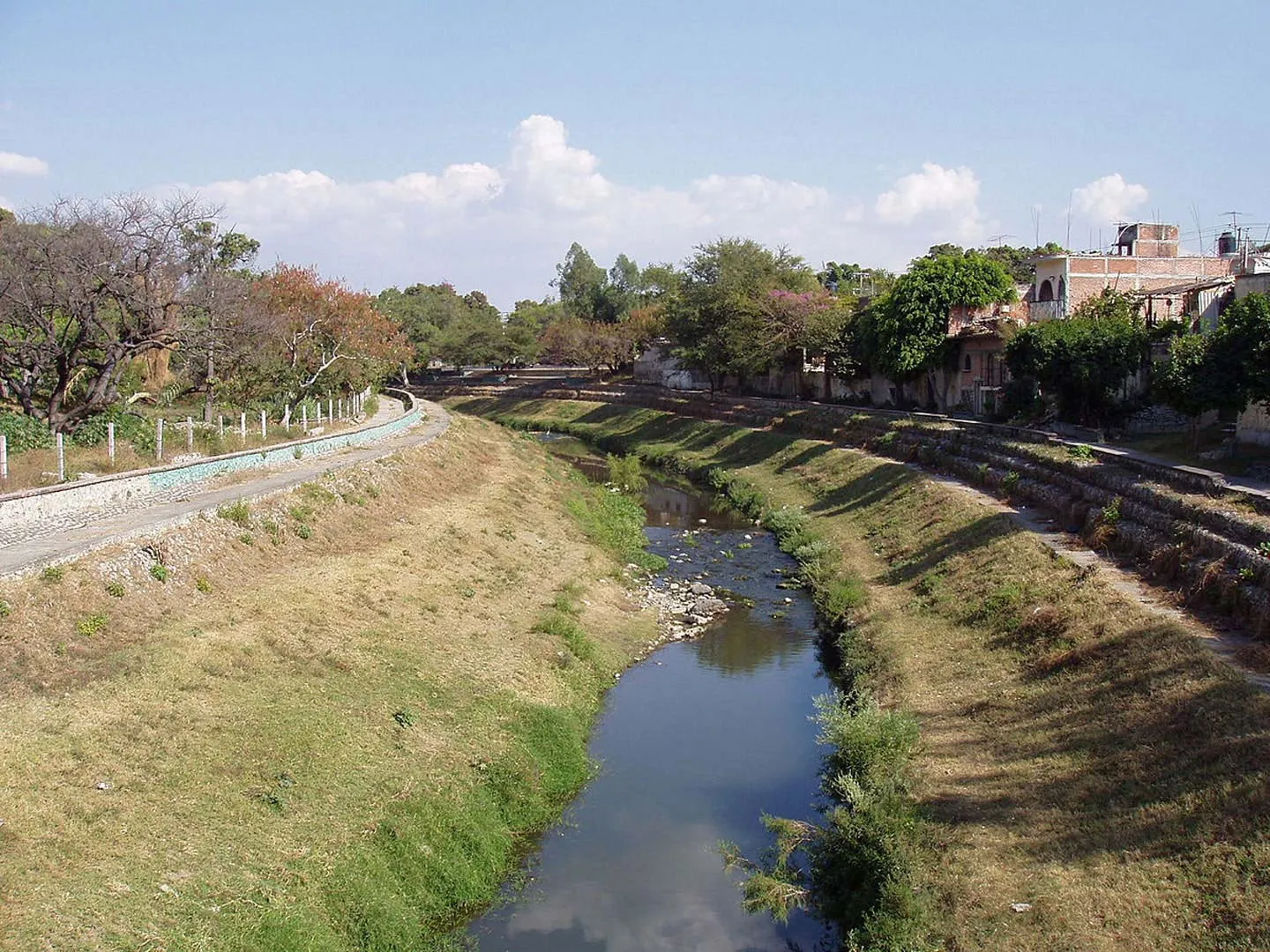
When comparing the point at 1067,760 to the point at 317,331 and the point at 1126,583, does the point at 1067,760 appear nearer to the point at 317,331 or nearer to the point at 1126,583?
the point at 1126,583

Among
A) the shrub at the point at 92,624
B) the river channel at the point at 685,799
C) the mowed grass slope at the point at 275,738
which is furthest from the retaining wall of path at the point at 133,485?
the river channel at the point at 685,799

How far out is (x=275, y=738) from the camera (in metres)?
16.0

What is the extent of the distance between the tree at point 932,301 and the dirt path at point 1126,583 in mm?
18295

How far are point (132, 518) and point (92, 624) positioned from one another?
6.39 metres

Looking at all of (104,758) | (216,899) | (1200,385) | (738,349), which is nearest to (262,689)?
(104,758)

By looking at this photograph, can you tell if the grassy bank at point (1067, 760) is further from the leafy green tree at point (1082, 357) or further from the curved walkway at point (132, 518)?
the curved walkway at point (132, 518)

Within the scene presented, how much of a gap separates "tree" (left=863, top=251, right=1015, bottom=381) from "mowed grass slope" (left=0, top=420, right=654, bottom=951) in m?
29.2

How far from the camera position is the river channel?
14.7 metres

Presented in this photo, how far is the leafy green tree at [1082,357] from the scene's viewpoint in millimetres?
36562

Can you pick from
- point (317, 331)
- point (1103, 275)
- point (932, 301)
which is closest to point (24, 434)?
point (317, 331)

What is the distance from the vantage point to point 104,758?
13938 millimetres

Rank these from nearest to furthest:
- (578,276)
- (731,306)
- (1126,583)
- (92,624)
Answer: (92,624) → (1126,583) → (731,306) → (578,276)

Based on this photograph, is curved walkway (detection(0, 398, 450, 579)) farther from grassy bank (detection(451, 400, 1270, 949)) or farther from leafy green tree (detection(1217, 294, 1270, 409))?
leafy green tree (detection(1217, 294, 1270, 409))

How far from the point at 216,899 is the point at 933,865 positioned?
8640 mm
